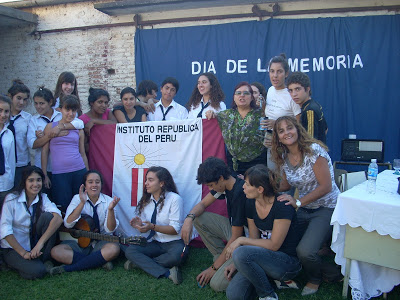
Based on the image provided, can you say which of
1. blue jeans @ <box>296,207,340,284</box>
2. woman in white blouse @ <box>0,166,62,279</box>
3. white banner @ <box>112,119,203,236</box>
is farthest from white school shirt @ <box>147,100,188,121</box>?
blue jeans @ <box>296,207,340,284</box>

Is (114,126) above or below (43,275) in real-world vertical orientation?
above

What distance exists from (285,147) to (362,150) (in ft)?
6.14

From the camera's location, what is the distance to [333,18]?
19.9 feet

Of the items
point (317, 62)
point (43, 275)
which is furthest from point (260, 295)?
point (317, 62)

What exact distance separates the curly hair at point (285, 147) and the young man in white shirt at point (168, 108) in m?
1.74

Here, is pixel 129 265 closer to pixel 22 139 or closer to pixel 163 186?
pixel 163 186

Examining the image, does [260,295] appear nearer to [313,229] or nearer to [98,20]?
[313,229]

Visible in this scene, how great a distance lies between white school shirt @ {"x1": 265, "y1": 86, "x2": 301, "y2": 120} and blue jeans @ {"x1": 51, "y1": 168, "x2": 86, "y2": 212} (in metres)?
2.35

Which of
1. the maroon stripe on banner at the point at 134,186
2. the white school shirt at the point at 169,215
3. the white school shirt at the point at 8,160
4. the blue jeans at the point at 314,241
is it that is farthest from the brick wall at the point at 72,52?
the blue jeans at the point at 314,241

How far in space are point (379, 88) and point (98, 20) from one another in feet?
18.4

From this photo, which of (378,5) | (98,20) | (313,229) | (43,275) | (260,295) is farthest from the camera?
(98,20)

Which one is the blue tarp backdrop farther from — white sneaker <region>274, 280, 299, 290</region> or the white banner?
white sneaker <region>274, 280, 299, 290</region>

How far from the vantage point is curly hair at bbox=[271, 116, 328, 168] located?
3.17 meters

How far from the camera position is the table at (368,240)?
8.54 feet
